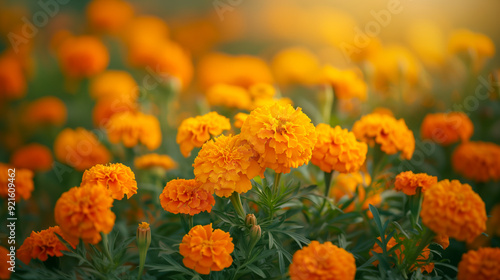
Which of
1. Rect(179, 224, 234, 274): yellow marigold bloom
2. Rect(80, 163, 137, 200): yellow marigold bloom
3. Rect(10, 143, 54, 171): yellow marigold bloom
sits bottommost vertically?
Rect(10, 143, 54, 171): yellow marigold bloom

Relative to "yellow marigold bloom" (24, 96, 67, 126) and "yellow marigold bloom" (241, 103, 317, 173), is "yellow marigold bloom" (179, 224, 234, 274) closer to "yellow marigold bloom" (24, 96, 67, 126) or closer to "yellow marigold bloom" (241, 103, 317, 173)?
"yellow marigold bloom" (241, 103, 317, 173)

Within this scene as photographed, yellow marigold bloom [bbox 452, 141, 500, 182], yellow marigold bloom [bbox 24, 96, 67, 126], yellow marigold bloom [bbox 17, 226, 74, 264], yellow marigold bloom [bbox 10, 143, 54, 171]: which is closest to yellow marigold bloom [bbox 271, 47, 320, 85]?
yellow marigold bloom [bbox 452, 141, 500, 182]

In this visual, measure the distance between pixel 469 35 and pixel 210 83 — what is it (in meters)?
1.72

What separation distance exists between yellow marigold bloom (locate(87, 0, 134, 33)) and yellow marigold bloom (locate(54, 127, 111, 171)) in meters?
1.33

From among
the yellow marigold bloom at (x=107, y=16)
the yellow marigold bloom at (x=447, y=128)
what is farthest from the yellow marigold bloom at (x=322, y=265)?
the yellow marigold bloom at (x=107, y=16)

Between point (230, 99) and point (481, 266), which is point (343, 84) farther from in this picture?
point (481, 266)

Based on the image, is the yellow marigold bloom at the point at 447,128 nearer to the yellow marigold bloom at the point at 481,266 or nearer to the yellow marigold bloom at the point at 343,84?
the yellow marigold bloom at the point at 343,84

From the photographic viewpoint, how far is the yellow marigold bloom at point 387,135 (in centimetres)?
157

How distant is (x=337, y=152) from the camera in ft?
4.60

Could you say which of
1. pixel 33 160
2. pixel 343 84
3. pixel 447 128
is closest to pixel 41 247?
pixel 33 160

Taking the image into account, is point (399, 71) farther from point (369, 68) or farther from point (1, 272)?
point (1, 272)

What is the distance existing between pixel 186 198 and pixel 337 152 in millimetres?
529

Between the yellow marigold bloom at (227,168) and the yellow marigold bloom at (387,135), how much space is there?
22.4 inches

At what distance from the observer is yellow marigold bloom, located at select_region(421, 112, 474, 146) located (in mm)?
2018
